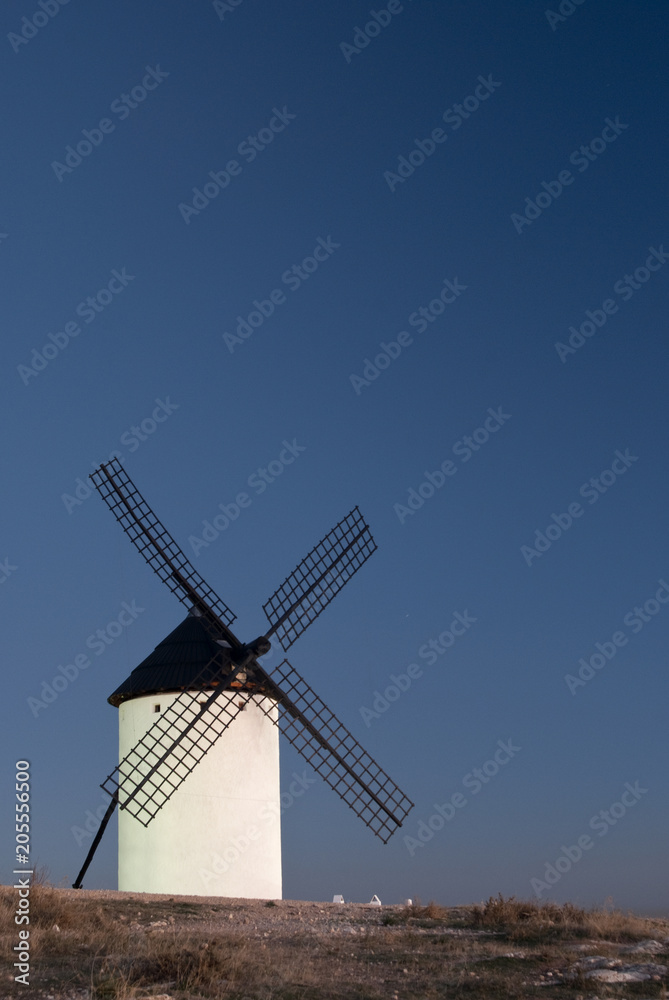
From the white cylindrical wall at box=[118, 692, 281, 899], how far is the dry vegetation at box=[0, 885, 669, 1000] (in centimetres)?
432

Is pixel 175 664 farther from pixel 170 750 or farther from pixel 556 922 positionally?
pixel 556 922

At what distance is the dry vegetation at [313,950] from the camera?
9398 millimetres

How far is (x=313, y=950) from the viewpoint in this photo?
446 inches

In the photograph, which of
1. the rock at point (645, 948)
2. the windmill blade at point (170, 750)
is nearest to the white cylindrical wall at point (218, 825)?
the windmill blade at point (170, 750)

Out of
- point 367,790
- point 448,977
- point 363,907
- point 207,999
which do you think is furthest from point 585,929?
point 367,790

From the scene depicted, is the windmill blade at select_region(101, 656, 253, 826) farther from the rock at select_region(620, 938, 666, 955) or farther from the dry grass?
the rock at select_region(620, 938, 666, 955)

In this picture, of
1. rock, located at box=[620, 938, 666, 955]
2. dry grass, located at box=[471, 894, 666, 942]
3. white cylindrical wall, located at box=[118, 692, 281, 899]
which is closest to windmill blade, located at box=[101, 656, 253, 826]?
white cylindrical wall, located at box=[118, 692, 281, 899]

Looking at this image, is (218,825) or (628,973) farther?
(218,825)

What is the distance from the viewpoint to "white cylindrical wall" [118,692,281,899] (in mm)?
20188

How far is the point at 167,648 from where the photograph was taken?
22.2 meters

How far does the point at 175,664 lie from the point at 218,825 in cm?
348

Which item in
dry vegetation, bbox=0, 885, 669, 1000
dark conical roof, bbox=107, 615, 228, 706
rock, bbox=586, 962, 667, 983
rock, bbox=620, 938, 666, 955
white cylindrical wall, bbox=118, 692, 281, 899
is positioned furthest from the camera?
dark conical roof, bbox=107, 615, 228, 706

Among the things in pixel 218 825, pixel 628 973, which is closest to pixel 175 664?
pixel 218 825

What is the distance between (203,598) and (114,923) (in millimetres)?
10554
